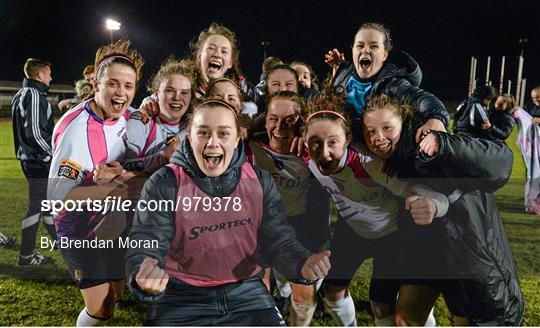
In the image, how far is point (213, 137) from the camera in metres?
2.06

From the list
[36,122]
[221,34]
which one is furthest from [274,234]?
Result: [36,122]

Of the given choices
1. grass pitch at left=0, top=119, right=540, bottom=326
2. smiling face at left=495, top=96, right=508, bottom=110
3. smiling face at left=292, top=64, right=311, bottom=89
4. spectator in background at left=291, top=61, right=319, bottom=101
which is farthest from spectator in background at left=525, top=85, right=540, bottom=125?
smiling face at left=292, top=64, right=311, bottom=89

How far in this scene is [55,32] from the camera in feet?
10.7

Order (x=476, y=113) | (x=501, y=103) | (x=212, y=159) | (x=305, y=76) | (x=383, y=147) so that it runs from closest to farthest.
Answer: (x=212, y=159) < (x=383, y=147) < (x=305, y=76) < (x=501, y=103) < (x=476, y=113)

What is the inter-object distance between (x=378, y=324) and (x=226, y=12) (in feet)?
6.77

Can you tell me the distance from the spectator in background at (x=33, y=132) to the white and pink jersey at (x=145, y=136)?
1.47m

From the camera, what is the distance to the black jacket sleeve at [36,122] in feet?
11.8

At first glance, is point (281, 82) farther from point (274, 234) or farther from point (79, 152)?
point (79, 152)

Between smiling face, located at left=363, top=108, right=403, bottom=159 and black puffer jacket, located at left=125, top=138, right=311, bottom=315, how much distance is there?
21.8 inches

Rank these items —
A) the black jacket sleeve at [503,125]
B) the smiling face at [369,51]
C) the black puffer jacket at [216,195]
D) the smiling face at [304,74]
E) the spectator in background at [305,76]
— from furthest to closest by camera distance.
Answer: the black jacket sleeve at [503,125] < the smiling face at [304,74] < the spectator in background at [305,76] < the smiling face at [369,51] < the black puffer jacket at [216,195]

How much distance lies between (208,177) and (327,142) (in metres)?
0.62

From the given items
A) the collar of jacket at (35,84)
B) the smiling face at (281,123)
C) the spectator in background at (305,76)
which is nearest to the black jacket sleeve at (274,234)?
the smiling face at (281,123)

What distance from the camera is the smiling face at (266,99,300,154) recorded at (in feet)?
7.93

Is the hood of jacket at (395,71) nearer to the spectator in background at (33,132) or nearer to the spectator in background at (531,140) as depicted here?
the spectator in background at (33,132)
